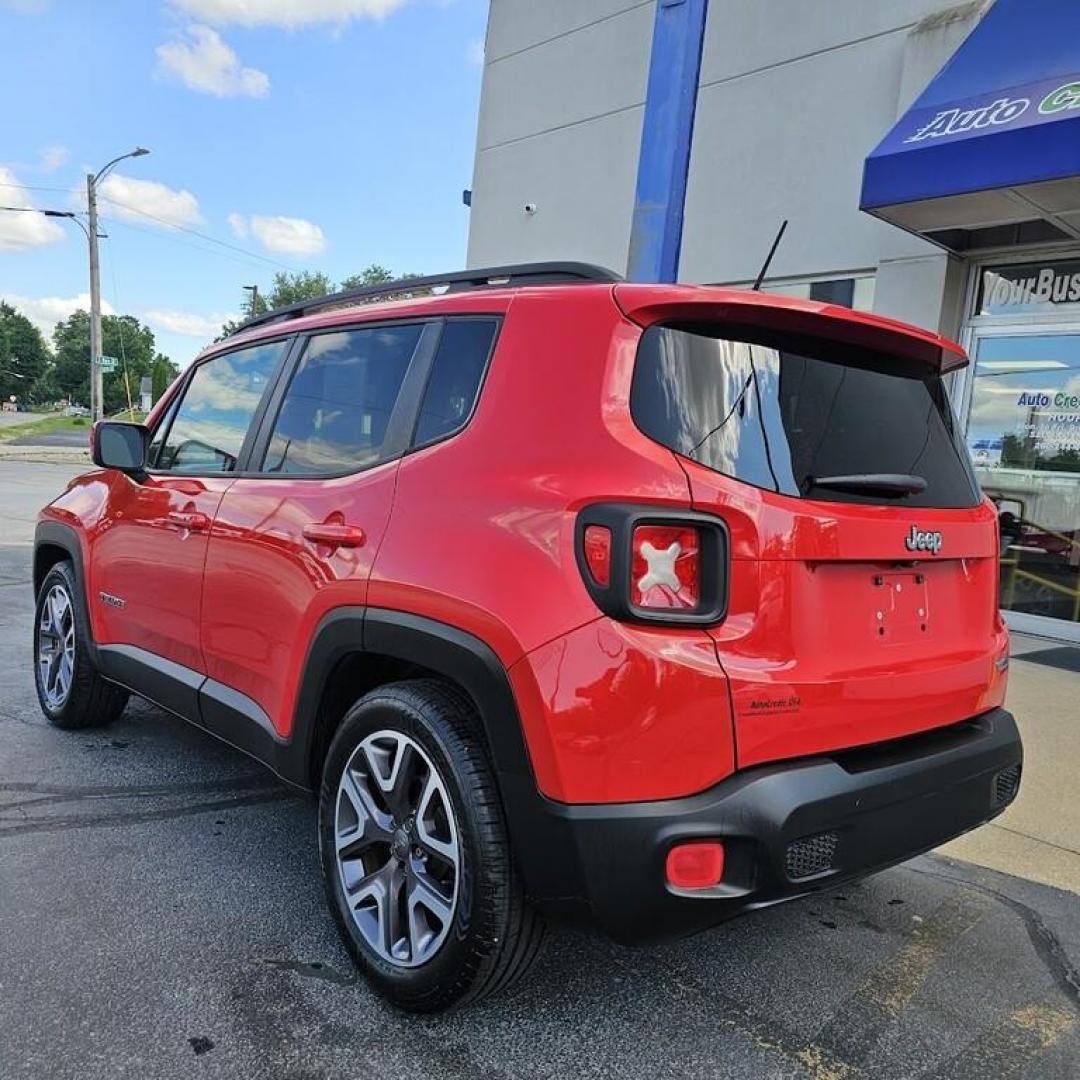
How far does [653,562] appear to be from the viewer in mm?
1996

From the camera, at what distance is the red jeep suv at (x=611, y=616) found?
198 centimetres

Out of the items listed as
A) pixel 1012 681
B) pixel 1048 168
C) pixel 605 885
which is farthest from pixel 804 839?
pixel 1048 168

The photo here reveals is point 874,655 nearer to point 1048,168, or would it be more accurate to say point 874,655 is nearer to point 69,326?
point 1048,168

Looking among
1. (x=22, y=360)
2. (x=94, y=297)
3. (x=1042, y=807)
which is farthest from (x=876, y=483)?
→ (x=22, y=360)

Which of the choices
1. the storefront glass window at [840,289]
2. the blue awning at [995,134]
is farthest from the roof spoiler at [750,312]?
the storefront glass window at [840,289]

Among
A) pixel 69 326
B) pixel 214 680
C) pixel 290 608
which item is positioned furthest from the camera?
pixel 69 326

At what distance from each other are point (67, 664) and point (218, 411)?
1.66m

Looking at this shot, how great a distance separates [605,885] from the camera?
1978 millimetres

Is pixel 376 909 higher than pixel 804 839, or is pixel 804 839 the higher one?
pixel 804 839

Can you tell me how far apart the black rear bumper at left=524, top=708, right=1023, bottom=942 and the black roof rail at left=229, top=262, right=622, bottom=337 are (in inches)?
51.3

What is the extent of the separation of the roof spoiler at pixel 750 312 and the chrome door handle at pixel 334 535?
3.16 ft

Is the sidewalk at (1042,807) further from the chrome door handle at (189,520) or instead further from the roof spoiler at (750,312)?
the chrome door handle at (189,520)

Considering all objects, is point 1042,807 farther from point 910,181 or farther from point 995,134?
point 910,181

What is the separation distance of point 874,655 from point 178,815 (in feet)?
8.89
